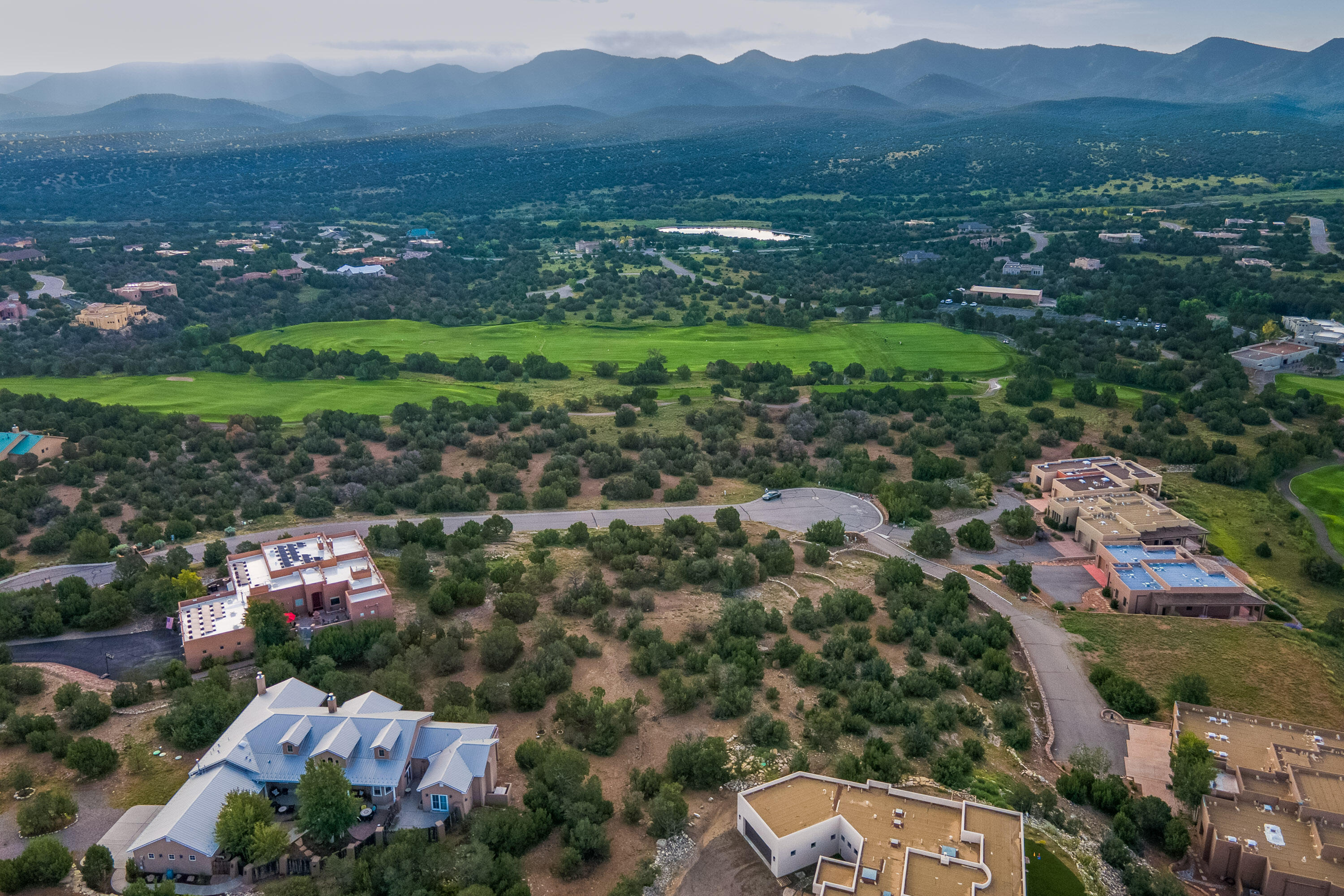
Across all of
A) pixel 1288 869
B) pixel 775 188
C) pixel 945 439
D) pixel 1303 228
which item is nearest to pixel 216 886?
pixel 1288 869

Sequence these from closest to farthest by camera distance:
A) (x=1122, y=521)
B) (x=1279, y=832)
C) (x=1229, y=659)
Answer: (x=1279, y=832)
(x=1229, y=659)
(x=1122, y=521)

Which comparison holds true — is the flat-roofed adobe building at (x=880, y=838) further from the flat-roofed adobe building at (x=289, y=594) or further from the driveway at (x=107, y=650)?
the driveway at (x=107, y=650)

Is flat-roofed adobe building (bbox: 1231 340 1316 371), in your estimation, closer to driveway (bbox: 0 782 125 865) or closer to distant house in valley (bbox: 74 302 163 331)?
driveway (bbox: 0 782 125 865)

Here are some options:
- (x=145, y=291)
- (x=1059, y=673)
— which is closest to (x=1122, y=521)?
(x=1059, y=673)

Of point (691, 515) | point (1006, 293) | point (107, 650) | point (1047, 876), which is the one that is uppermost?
point (1006, 293)

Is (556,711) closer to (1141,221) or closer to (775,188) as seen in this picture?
(1141,221)

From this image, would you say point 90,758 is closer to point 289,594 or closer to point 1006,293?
point 289,594
